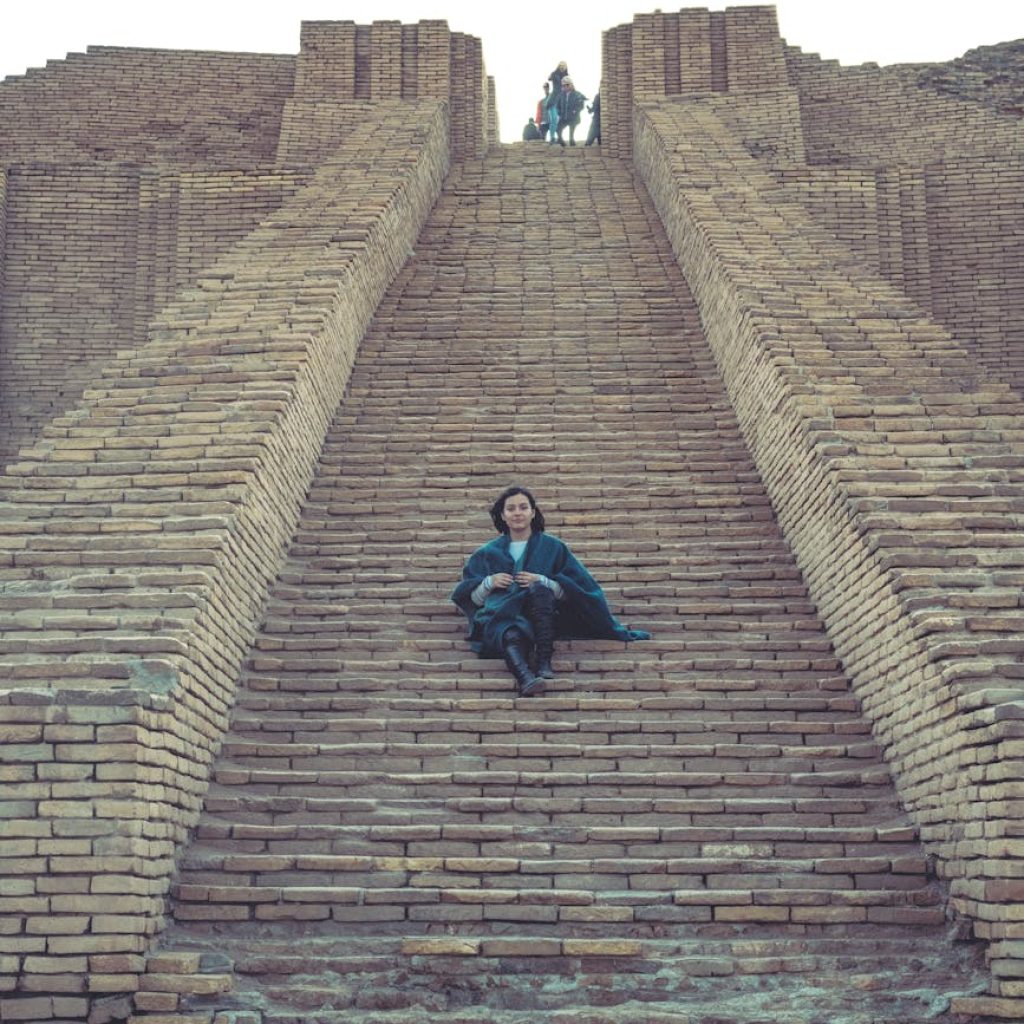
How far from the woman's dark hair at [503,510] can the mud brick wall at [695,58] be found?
23.7 feet

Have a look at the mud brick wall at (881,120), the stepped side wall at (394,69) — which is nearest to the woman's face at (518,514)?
the stepped side wall at (394,69)

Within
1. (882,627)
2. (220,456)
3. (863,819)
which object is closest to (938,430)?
(882,627)

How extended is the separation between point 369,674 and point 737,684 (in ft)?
3.94

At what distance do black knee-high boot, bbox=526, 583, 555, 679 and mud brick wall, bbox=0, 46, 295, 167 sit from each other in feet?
25.1

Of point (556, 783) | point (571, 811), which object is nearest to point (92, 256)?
Answer: point (556, 783)

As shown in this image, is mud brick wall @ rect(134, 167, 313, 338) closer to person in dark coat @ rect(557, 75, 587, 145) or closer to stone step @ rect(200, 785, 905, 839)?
person in dark coat @ rect(557, 75, 587, 145)

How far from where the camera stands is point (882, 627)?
443 cm

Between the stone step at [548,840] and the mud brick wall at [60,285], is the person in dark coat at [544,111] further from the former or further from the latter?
the stone step at [548,840]

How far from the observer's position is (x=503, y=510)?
5.20 metres

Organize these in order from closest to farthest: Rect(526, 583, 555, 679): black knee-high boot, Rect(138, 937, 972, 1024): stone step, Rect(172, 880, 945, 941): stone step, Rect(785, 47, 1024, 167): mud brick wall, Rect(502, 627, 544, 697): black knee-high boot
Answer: Rect(138, 937, 972, 1024): stone step < Rect(172, 880, 945, 941): stone step < Rect(502, 627, 544, 697): black knee-high boot < Rect(526, 583, 555, 679): black knee-high boot < Rect(785, 47, 1024, 167): mud brick wall

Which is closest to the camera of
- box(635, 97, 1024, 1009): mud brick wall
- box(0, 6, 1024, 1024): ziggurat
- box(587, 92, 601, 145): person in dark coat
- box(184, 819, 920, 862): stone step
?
box(0, 6, 1024, 1024): ziggurat

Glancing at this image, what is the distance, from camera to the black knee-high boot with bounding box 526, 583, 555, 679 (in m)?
4.83

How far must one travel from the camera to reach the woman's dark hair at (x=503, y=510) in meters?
5.16

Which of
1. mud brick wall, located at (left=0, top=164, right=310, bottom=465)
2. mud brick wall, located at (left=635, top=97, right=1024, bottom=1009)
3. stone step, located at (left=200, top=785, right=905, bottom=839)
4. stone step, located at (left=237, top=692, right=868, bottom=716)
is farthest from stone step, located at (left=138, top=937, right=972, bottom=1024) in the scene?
mud brick wall, located at (left=0, top=164, right=310, bottom=465)
